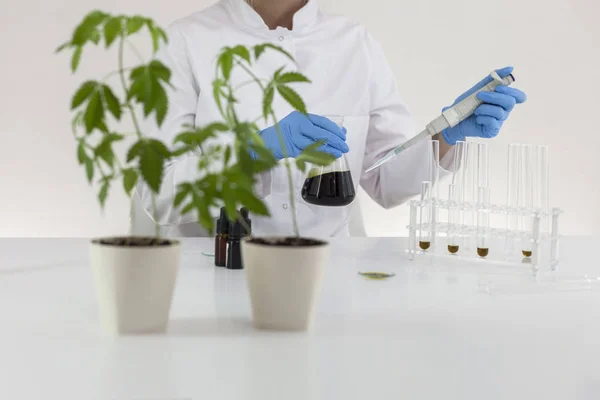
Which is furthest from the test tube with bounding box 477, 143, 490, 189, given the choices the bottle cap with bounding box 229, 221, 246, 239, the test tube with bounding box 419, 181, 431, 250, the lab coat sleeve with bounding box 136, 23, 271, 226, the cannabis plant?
the cannabis plant

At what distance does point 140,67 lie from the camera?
68cm

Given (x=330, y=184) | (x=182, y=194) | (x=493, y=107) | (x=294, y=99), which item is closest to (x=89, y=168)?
(x=182, y=194)

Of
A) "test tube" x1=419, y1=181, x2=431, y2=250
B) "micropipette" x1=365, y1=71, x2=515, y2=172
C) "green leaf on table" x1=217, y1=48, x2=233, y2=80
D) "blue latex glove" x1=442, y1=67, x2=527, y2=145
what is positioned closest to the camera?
"green leaf on table" x1=217, y1=48, x2=233, y2=80

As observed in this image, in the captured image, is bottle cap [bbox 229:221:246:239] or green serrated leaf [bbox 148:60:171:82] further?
bottle cap [bbox 229:221:246:239]

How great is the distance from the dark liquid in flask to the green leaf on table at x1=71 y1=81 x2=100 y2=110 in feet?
2.79

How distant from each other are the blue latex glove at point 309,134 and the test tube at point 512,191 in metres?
0.38

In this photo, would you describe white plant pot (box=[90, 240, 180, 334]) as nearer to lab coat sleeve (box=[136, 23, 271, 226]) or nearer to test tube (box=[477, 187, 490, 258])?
test tube (box=[477, 187, 490, 258])

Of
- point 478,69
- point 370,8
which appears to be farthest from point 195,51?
point 478,69

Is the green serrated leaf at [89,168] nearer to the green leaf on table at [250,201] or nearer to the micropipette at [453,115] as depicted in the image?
the green leaf on table at [250,201]

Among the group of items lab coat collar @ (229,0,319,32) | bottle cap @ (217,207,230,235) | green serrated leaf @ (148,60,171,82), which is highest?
lab coat collar @ (229,0,319,32)

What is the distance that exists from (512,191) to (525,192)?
27mm

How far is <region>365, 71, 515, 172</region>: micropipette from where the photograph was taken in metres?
1.56

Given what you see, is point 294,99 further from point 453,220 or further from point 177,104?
point 177,104

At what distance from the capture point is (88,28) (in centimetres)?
67
